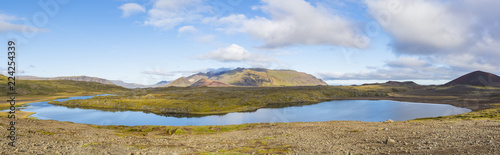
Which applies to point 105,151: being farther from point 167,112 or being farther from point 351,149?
point 167,112

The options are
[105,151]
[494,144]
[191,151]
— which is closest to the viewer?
[494,144]

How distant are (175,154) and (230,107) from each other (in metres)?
117

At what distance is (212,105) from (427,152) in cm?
12887

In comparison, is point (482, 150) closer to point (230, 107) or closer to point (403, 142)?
point (403, 142)

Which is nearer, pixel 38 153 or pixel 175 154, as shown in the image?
pixel 38 153

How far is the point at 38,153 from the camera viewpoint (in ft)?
68.5

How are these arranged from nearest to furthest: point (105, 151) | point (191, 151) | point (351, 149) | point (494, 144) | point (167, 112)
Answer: point (494, 144) < point (105, 151) < point (351, 149) < point (191, 151) < point (167, 112)

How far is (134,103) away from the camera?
154500 mm

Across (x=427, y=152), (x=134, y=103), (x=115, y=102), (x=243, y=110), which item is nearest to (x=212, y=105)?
(x=243, y=110)

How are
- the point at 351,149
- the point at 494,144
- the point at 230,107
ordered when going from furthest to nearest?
the point at 230,107 → the point at 351,149 → the point at 494,144

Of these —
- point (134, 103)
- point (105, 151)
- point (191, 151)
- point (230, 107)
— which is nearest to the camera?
point (105, 151)

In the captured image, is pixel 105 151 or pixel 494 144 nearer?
pixel 494 144

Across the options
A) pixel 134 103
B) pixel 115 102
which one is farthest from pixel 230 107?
pixel 115 102

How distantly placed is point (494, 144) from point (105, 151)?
3414cm
